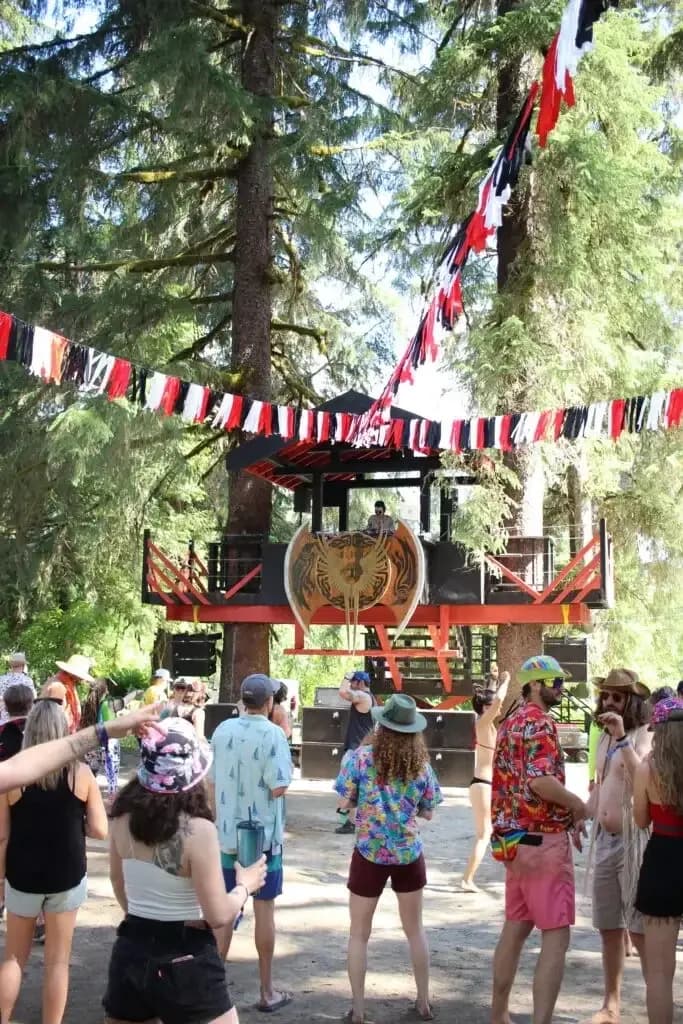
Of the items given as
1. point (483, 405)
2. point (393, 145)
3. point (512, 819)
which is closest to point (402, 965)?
point (512, 819)

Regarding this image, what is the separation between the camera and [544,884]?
5406mm

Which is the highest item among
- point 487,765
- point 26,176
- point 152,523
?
point 26,176

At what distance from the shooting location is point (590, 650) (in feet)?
72.9

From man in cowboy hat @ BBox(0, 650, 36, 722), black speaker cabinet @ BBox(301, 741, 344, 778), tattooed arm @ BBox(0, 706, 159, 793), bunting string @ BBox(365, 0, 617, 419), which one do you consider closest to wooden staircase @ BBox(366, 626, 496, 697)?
black speaker cabinet @ BBox(301, 741, 344, 778)

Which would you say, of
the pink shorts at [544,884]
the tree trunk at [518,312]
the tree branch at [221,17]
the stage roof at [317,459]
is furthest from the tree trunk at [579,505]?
the pink shorts at [544,884]

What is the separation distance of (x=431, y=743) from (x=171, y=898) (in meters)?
12.9

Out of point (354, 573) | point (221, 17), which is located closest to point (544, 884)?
point (354, 573)

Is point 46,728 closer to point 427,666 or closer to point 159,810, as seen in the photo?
point 159,810

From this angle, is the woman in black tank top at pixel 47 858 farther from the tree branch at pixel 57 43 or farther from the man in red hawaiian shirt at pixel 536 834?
the tree branch at pixel 57 43

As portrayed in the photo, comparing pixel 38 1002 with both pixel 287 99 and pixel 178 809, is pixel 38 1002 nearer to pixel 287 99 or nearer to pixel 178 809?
pixel 178 809

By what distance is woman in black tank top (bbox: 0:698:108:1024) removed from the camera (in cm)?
507

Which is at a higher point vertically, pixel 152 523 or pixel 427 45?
pixel 427 45

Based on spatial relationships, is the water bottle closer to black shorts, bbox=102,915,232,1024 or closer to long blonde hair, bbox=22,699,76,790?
long blonde hair, bbox=22,699,76,790

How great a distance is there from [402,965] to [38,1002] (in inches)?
85.8
